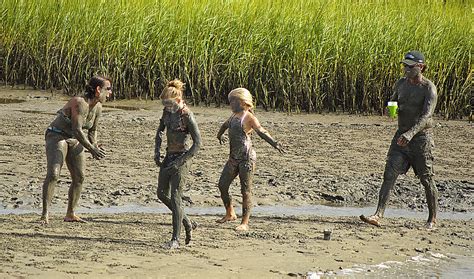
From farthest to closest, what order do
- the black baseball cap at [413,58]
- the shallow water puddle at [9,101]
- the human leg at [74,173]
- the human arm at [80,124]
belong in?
the shallow water puddle at [9,101]
the black baseball cap at [413,58]
the human leg at [74,173]
the human arm at [80,124]

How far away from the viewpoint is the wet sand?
9.10 meters

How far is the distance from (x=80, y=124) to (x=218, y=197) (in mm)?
2557

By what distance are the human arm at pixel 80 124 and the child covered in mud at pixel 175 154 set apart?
728 mm

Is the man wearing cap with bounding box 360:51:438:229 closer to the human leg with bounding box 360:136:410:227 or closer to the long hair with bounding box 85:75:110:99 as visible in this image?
the human leg with bounding box 360:136:410:227

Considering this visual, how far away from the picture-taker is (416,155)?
11172 mm

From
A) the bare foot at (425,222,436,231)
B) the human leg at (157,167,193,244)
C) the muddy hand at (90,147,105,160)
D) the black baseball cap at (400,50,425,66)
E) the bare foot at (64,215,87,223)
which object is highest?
the black baseball cap at (400,50,425,66)

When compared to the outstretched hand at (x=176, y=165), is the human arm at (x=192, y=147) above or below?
above

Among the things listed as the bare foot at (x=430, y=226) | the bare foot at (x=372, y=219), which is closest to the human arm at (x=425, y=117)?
the bare foot at (x=372, y=219)

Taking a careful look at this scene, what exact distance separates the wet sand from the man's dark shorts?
0.57 meters

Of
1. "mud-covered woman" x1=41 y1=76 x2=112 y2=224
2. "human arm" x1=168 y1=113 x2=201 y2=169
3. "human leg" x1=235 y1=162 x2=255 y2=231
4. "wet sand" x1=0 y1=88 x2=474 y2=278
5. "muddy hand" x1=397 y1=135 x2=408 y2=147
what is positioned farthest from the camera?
"muddy hand" x1=397 y1=135 x2=408 y2=147

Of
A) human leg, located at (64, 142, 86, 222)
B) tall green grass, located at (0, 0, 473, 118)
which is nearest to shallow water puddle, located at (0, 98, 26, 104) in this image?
tall green grass, located at (0, 0, 473, 118)

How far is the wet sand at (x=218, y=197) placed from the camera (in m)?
9.10

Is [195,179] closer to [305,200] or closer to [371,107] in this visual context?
[305,200]

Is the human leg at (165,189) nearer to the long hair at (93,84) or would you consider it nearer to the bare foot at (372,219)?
the long hair at (93,84)
